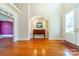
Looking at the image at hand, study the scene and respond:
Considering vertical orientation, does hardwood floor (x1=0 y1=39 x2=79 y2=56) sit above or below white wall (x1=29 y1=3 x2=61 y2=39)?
below

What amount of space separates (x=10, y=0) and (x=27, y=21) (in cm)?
948

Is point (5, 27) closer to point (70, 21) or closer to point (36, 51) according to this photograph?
point (70, 21)

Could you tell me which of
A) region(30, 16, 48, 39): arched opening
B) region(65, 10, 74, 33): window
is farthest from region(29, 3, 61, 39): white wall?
region(65, 10, 74, 33): window

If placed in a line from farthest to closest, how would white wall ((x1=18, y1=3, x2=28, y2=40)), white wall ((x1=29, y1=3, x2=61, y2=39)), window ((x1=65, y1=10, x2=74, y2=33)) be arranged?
1. white wall ((x1=29, y1=3, x2=61, y2=39))
2. white wall ((x1=18, y1=3, x2=28, y2=40))
3. window ((x1=65, y1=10, x2=74, y2=33))

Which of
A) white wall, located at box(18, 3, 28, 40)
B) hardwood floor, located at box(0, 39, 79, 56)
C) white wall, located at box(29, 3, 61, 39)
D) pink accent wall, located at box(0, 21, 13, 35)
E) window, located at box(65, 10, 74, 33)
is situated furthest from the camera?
pink accent wall, located at box(0, 21, 13, 35)

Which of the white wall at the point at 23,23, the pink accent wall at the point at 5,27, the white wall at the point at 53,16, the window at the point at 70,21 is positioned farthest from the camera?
the pink accent wall at the point at 5,27

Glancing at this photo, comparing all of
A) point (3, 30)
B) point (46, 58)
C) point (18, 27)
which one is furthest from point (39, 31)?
point (46, 58)

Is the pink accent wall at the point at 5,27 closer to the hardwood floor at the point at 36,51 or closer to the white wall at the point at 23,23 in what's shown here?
the white wall at the point at 23,23

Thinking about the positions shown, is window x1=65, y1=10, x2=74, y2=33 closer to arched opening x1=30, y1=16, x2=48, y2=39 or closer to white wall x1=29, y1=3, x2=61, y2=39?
white wall x1=29, y1=3, x2=61, y2=39

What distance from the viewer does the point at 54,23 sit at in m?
11.9

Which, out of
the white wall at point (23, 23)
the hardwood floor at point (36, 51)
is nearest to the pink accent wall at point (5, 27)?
the white wall at point (23, 23)

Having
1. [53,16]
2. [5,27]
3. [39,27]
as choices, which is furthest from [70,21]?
[5,27]

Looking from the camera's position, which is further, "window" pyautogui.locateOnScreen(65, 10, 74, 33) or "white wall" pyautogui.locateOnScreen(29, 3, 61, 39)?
"white wall" pyautogui.locateOnScreen(29, 3, 61, 39)

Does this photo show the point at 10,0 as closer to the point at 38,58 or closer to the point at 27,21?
the point at 38,58
